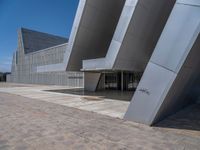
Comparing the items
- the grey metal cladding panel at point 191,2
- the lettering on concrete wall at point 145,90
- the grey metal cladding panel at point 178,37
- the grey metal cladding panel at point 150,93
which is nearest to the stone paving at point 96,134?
the grey metal cladding panel at point 150,93

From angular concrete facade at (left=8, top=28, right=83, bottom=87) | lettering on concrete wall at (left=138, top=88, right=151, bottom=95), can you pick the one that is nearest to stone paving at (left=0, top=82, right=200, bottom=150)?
lettering on concrete wall at (left=138, top=88, right=151, bottom=95)

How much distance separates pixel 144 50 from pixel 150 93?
7944 millimetres

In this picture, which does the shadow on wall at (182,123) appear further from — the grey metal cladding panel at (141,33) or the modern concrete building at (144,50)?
the grey metal cladding panel at (141,33)

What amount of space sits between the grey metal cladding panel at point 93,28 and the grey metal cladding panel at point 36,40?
36724 mm

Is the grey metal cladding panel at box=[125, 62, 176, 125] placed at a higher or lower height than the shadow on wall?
higher

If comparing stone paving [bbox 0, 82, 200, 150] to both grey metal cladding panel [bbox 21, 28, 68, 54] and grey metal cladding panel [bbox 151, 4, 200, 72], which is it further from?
grey metal cladding panel [bbox 21, 28, 68, 54]

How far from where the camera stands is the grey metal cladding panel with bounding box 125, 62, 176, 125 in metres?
6.20

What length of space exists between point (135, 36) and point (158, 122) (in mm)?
6520

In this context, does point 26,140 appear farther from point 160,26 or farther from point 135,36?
point 160,26

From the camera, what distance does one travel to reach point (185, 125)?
6.49 metres

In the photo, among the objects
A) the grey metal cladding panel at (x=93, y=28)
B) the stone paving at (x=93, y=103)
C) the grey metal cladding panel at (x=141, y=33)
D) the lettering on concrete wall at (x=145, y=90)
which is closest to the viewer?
the lettering on concrete wall at (x=145, y=90)

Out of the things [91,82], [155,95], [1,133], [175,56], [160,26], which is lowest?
[91,82]

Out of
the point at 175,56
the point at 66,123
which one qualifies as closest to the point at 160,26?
the point at 175,56

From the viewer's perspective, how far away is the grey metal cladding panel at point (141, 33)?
11.0 meters
